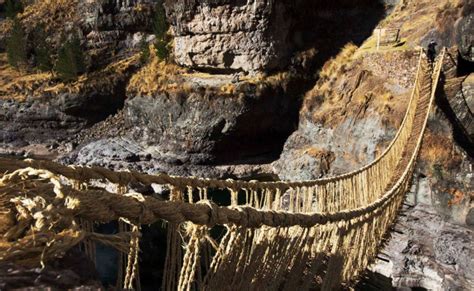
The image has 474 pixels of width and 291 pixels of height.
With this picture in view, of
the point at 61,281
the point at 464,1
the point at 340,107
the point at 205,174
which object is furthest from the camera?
the point at 205,174

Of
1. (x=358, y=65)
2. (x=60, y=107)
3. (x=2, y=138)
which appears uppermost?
(x=358, y=65)

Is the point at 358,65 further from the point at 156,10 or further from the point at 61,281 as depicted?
the point at 61,281

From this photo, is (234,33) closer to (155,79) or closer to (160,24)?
(155,79)

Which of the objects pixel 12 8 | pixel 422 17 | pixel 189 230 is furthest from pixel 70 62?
pixel 189 230

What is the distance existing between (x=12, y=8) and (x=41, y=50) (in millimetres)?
7115

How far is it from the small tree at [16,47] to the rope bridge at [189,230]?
81.9 ft

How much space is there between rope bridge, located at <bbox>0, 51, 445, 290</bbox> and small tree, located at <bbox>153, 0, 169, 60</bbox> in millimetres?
17465

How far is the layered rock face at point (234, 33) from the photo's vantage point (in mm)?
17984

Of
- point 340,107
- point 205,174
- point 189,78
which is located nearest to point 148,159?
point 205,174

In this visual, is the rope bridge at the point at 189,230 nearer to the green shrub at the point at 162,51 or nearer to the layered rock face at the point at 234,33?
the layered rock face at the point at 234,33

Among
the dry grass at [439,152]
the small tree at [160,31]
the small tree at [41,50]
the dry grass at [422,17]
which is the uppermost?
the dry grass at [422,17]

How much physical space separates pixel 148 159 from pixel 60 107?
24.1 ft

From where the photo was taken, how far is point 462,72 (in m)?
12.4

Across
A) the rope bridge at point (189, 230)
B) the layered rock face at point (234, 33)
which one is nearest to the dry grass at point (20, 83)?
the layered rock face at point (234, 33)
